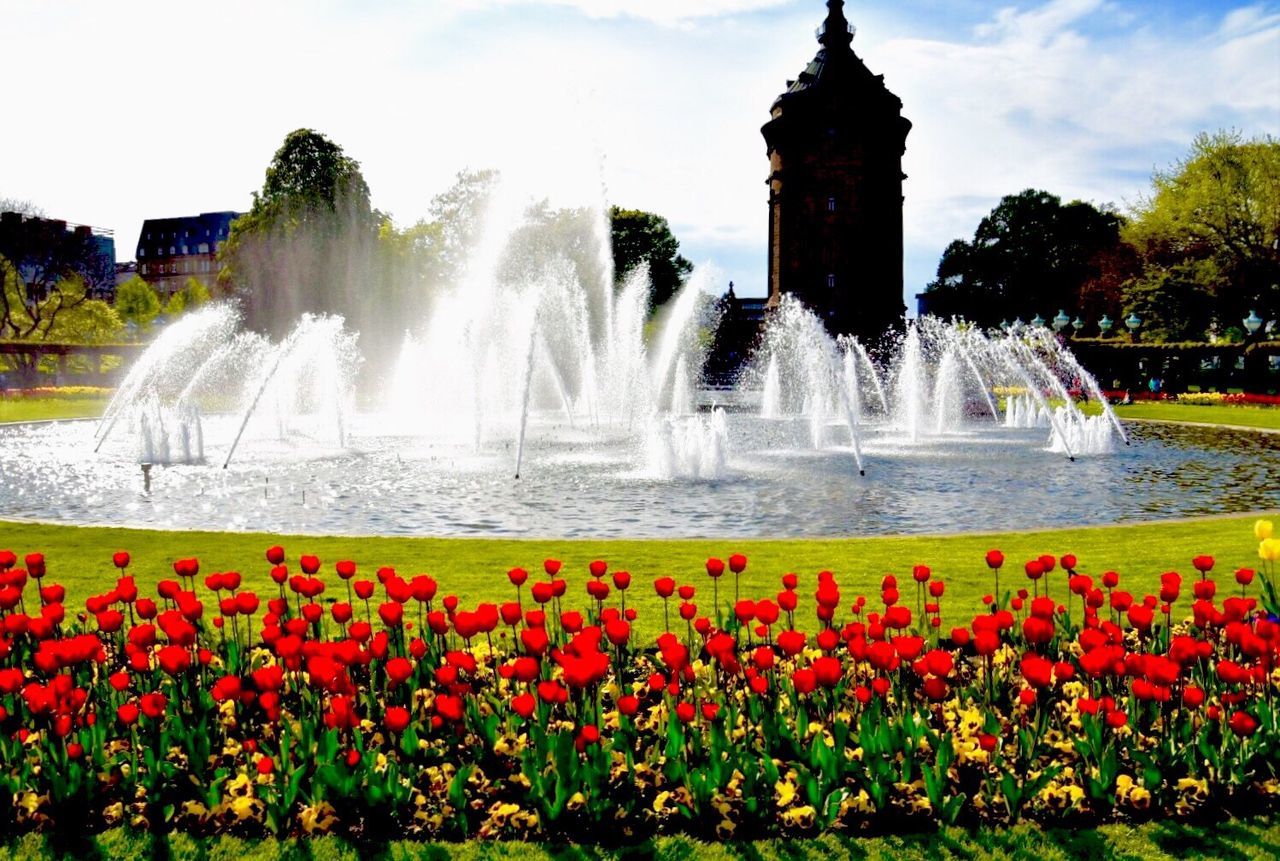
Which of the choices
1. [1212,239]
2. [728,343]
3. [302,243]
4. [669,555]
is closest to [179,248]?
[728,343]

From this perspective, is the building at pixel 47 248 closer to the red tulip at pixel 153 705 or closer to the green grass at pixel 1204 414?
the green grass at pixel 1204 414

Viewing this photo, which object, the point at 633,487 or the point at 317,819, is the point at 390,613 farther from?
the point at 633,487

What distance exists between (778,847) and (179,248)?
499 ft

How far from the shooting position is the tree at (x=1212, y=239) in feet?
185

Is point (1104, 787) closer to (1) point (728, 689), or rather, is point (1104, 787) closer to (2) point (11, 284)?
(1) point (728, 689)

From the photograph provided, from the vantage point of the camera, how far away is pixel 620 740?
16.5 feet

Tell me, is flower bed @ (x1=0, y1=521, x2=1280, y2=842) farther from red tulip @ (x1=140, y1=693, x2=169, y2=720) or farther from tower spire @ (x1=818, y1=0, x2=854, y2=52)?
tower spire @ (x1=818, y1=0, x2=854, y2=52)

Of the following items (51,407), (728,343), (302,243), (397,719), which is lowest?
(397,719)

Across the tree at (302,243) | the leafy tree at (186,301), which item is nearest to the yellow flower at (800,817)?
the tree at (302,243)

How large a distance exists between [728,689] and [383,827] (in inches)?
79.6

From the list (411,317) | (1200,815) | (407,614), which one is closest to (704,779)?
(1200,815)

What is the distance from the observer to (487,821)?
15.5 feet

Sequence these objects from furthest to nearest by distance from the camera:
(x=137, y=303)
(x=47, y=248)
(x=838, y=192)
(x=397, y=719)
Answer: (x=137, y=303) < (x=47, y=248) < (x=838, y=192) < (x=397, y=719)

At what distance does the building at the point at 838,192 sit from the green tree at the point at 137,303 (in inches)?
2333
